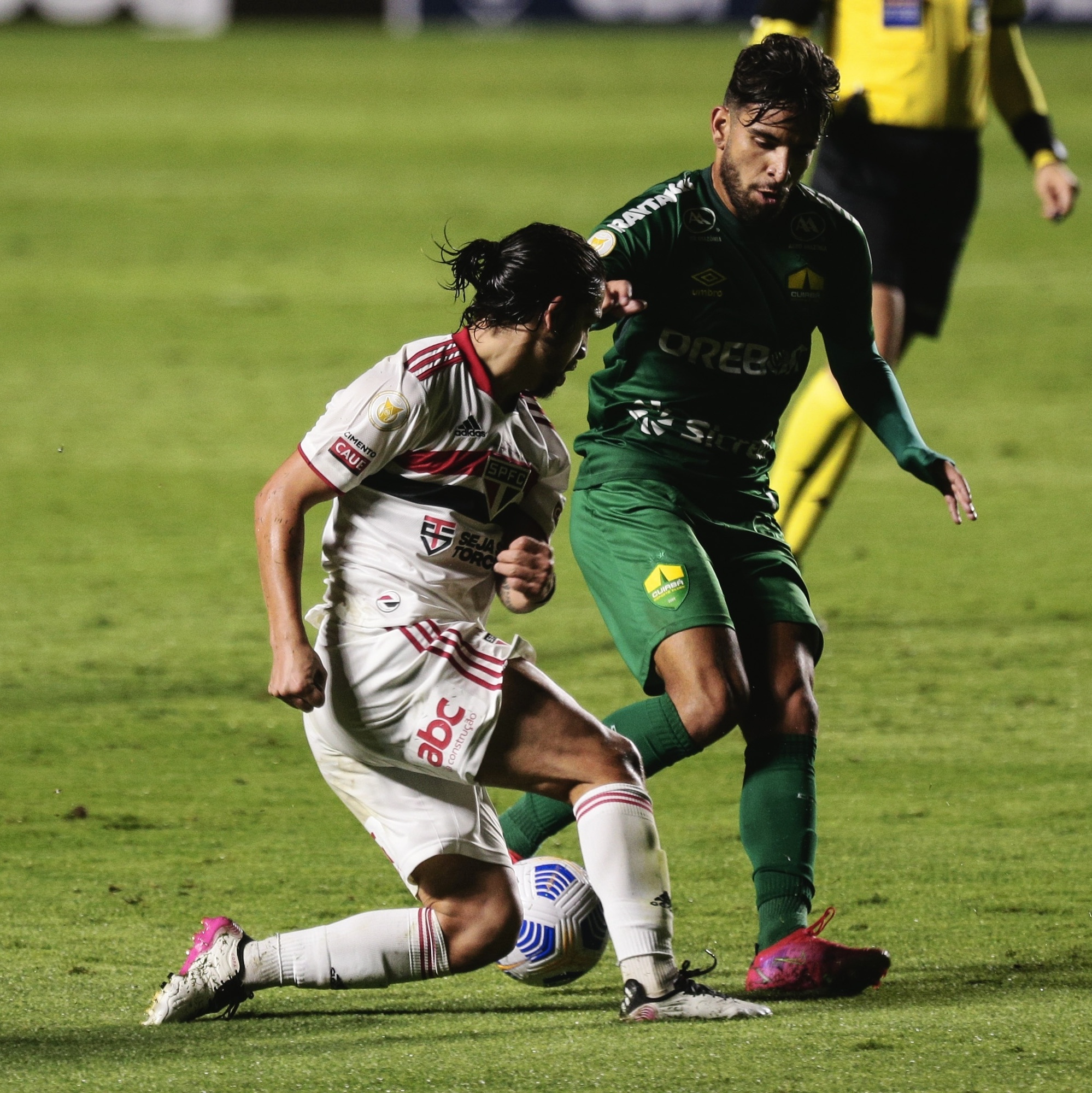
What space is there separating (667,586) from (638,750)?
34 cm

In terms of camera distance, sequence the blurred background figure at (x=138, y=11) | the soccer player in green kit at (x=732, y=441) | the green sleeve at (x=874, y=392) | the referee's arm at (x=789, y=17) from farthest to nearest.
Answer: the blurred background figure at (x=138, y=11) → the referee's arm at (x=789, y=17) → the green sleeve at (x=874, y=392) → the soccer player in green kit at (x=732, y=441)

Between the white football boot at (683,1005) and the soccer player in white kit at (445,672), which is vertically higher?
the soccer player in white kit at (445,672)

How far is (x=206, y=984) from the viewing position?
3.91 m

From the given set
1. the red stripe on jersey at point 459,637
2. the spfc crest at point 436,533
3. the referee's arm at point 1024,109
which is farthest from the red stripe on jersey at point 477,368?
the referee's arm at point 1024,109

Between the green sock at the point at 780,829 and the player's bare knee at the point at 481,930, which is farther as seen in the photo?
the green sock at the point at 780,829

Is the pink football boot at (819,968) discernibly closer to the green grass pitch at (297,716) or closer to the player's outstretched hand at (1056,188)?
the green grass pitch at (297,716)

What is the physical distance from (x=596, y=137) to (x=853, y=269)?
17.1 meters

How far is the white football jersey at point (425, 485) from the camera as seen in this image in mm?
3920

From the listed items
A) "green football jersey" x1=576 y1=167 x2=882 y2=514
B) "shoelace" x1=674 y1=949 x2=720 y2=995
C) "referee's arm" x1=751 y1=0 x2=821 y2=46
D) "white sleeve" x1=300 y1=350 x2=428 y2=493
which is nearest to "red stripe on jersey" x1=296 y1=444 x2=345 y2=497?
"white sleeve" x1=300 y1=350 x2=428 y2=493

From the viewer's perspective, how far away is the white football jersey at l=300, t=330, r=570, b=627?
3920mm

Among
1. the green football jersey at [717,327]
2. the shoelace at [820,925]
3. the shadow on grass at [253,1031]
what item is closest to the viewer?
the shadow on grass at [253,1031]

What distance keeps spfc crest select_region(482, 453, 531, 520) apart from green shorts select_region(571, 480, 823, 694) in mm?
440

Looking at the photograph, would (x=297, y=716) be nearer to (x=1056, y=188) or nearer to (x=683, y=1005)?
(x=683, y=1005)

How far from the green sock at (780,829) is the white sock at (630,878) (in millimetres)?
422
